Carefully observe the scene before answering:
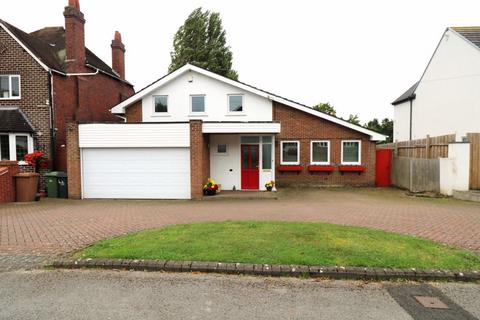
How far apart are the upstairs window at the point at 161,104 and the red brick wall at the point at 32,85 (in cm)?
530

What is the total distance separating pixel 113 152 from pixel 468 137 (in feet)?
49.8

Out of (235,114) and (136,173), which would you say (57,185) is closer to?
(136,173)

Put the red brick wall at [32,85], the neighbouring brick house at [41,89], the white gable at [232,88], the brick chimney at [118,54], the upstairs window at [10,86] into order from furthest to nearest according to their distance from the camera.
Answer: the brick chimney at [118,54] → the white gable at [232,88] → the upstairs window at [10,86] → the red brick wall at [32,85] → the neighbouring brick house at [41,89]

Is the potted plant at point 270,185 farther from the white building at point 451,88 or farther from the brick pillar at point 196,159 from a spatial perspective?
the white building at point 451,88

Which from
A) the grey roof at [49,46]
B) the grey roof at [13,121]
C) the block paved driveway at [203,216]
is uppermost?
the grey roof at [49,46]

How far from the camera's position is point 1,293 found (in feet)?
14.9

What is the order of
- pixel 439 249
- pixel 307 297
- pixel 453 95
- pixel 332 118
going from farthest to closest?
pixel 453 95, pixel 332 118, pixel 439 249, pixel 307 297

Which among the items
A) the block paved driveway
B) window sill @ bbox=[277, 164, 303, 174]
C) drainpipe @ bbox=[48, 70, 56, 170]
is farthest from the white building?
drainpipe @ bbox=[48, 70, 56, 170]

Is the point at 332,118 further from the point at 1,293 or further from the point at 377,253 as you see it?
the point at 1,293

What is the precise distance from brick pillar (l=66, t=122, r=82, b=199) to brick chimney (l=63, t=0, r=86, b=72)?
5.19m

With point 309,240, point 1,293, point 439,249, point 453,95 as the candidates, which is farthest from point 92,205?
point 453,95

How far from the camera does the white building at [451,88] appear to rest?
18.4 metres

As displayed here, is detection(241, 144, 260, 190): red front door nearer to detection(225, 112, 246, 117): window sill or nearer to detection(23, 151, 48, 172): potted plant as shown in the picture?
detection(225, 112, 246, 117): window sill

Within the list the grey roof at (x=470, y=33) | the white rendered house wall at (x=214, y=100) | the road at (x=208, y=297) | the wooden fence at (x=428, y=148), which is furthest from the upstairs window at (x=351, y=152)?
the road at (x=208, y=297)
